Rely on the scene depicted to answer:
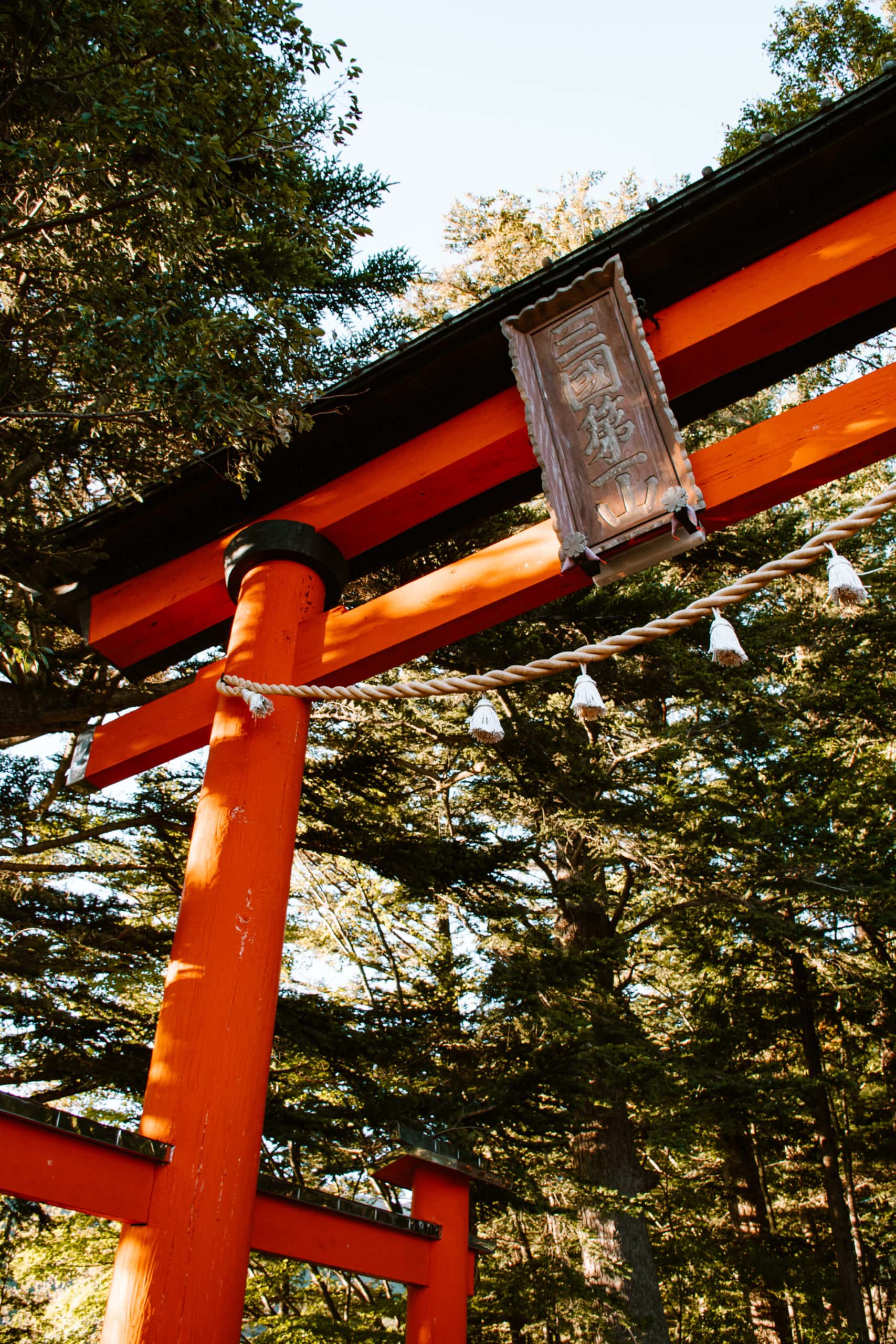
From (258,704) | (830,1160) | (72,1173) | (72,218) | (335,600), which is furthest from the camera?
(830,1160)

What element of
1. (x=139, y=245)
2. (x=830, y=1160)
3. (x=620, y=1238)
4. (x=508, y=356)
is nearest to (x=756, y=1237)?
(x=830, y=1160)

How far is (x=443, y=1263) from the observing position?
8.82 ft

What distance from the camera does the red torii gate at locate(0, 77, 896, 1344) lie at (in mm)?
2223

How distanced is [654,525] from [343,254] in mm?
5450

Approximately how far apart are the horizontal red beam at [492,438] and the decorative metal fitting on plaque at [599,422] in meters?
0.19

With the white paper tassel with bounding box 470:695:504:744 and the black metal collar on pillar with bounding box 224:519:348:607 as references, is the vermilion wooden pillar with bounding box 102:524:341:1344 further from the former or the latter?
the white paper tassel with bounding box 470:695:504:744

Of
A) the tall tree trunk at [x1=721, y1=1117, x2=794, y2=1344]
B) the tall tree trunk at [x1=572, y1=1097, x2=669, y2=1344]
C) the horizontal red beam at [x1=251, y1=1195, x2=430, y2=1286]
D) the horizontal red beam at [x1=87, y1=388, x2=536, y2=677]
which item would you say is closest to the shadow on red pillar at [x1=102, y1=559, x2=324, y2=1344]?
the horizontal red beam at [x1=251, y1=1195, x2=430, y2=1286]

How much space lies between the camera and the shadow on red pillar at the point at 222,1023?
215 cm

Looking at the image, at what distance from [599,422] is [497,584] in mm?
638

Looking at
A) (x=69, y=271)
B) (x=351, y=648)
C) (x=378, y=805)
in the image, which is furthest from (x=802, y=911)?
(x=69, y=271)

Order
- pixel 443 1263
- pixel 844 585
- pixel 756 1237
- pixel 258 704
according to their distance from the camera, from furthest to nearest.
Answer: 1. pixel 756 1237
2. pixel 258 704
3. pixel 443 1263
4. pixel 844 585

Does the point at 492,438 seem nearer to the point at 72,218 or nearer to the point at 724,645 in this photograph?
the point at 724,645

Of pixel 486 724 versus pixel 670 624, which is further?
pixel 486 724

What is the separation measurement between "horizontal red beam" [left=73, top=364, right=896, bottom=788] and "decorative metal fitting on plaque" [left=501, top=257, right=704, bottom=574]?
0.13 m
